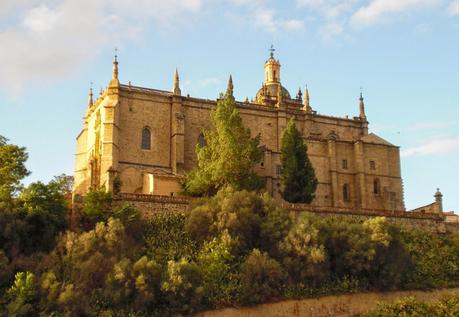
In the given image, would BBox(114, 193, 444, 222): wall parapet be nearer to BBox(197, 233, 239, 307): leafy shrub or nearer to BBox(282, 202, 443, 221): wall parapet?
BBox(282, 202, 443, 221): wall parapet

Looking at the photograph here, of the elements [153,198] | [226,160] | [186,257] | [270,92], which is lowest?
[186,257]

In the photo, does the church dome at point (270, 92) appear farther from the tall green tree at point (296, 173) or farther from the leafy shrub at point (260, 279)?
the leafy shrub at point (260, 279)

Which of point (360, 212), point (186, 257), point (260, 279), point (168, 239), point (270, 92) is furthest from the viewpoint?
point (270, 92)

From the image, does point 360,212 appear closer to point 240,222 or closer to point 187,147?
point 240,222

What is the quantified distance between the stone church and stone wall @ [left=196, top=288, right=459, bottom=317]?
11.0 meters

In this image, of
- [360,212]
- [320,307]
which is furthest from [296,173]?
[320,307]

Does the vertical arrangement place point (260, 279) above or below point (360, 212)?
below

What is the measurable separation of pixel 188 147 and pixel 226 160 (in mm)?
9221

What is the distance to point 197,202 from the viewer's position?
39.3 meters

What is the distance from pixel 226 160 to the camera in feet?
141

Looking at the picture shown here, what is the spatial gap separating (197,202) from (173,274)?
8.07 metres

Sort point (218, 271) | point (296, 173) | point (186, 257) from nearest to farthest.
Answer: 1. point (218, 271)
2. point (186, 257)
3. point (296, 173)

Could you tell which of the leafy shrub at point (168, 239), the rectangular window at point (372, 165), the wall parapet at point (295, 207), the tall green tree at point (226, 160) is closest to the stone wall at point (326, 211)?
the wall parapet at point (295, 207)

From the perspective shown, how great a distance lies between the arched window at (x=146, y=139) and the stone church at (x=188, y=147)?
0.24 ft
